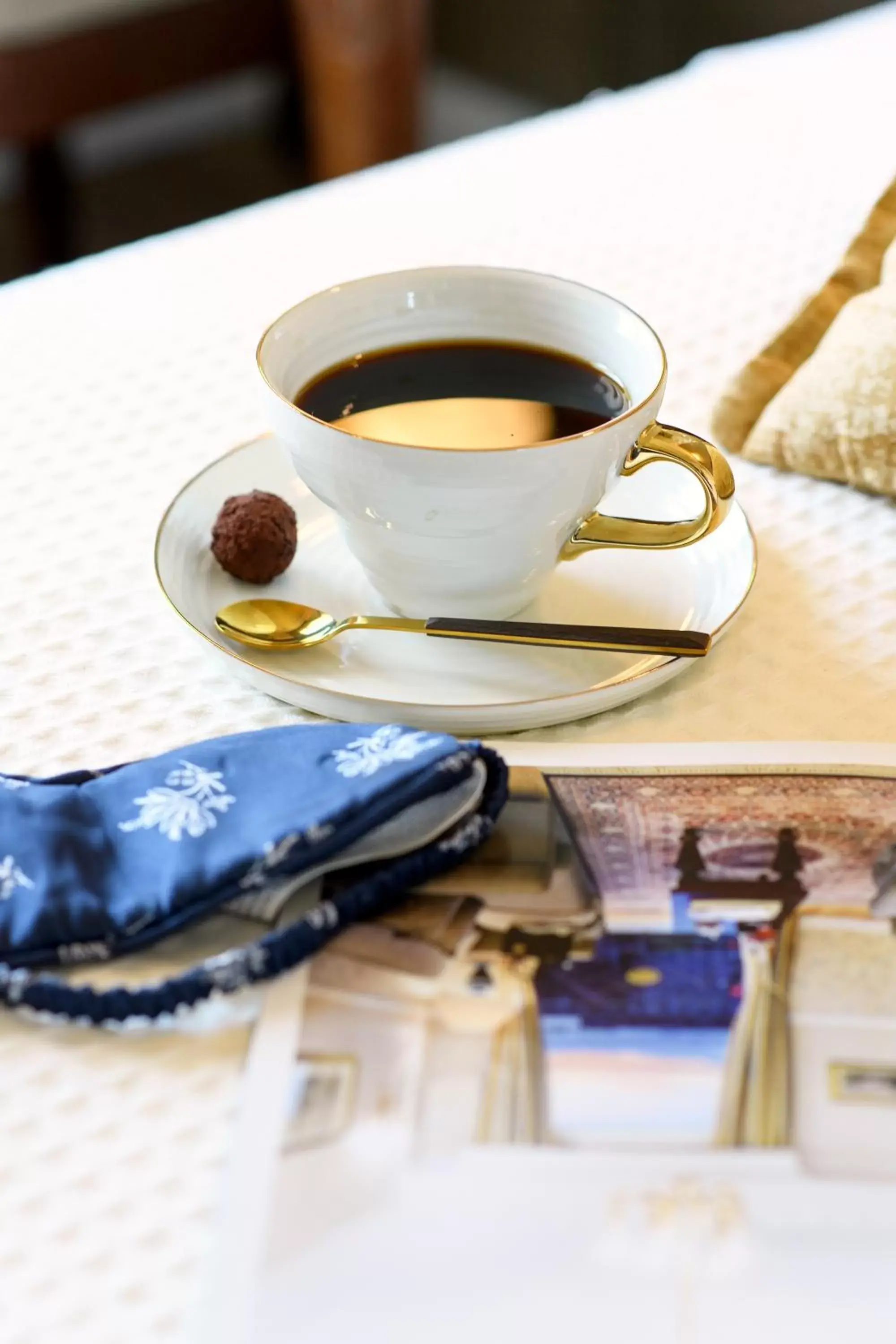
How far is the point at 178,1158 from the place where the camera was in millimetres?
367

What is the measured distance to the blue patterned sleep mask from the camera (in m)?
0.40

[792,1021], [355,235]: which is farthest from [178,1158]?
[355,235]

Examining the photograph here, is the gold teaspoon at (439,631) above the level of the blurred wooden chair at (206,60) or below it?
above

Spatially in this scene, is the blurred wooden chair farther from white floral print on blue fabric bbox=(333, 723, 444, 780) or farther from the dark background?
white floral print on blue fabric bbox=(333, 723, 444, 780)

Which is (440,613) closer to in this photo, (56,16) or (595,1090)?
(595,1090)

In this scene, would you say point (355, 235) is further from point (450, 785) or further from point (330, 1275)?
point (330, 1275)

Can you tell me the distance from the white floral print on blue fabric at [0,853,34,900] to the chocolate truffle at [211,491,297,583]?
18cm

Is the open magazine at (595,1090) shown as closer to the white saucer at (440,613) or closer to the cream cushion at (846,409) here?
the white saucer at (440,613)

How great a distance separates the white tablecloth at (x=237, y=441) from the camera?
36cm

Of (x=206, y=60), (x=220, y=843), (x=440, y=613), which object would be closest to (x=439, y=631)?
(x=440, y=613)

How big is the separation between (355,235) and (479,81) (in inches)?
68.3

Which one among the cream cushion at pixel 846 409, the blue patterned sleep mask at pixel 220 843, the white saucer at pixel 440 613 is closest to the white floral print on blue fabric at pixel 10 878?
the blue patterned sleep mask at pixel 220 843

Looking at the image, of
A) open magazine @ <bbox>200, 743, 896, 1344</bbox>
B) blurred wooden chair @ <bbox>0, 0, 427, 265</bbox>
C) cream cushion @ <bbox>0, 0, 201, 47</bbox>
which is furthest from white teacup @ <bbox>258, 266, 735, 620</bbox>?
cream cushion @ <bbox>0, 0, 201, 47</bbox>

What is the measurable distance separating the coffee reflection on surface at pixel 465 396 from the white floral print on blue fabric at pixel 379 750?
134 mm
